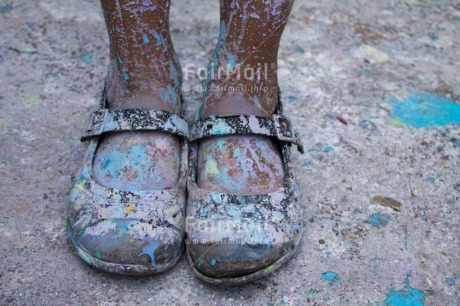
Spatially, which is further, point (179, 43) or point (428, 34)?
point (428, 34)

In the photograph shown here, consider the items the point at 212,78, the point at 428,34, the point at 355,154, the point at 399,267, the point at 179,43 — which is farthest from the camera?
the point at 428,34

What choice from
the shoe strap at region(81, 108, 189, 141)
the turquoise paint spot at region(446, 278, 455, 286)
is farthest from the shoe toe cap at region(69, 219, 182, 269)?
the turquoise paint spot at region(446, 278, 455, 286)

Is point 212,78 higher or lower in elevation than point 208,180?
higher

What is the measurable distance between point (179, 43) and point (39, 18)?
54 centimetres

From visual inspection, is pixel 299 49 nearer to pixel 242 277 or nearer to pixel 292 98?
pixel 292 98

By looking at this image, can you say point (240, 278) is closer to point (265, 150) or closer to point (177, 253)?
point (177, 253)

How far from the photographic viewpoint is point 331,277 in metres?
1.00

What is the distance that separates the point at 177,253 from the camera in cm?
96

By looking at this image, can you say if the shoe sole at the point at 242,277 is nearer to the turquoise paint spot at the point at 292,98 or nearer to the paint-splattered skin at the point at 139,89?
the paint-splattered skin at the point at 139,89

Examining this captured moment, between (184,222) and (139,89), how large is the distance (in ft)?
1.10

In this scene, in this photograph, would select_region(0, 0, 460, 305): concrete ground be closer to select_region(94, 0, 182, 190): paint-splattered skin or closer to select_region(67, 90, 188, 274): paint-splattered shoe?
select_region(67, 90, 188, 274): paint-splattered shoe

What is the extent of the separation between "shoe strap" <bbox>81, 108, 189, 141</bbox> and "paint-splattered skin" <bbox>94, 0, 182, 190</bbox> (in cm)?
3

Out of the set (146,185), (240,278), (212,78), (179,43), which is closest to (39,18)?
(179,43)

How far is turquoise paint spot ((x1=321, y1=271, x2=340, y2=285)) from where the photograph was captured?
0.99 meters
